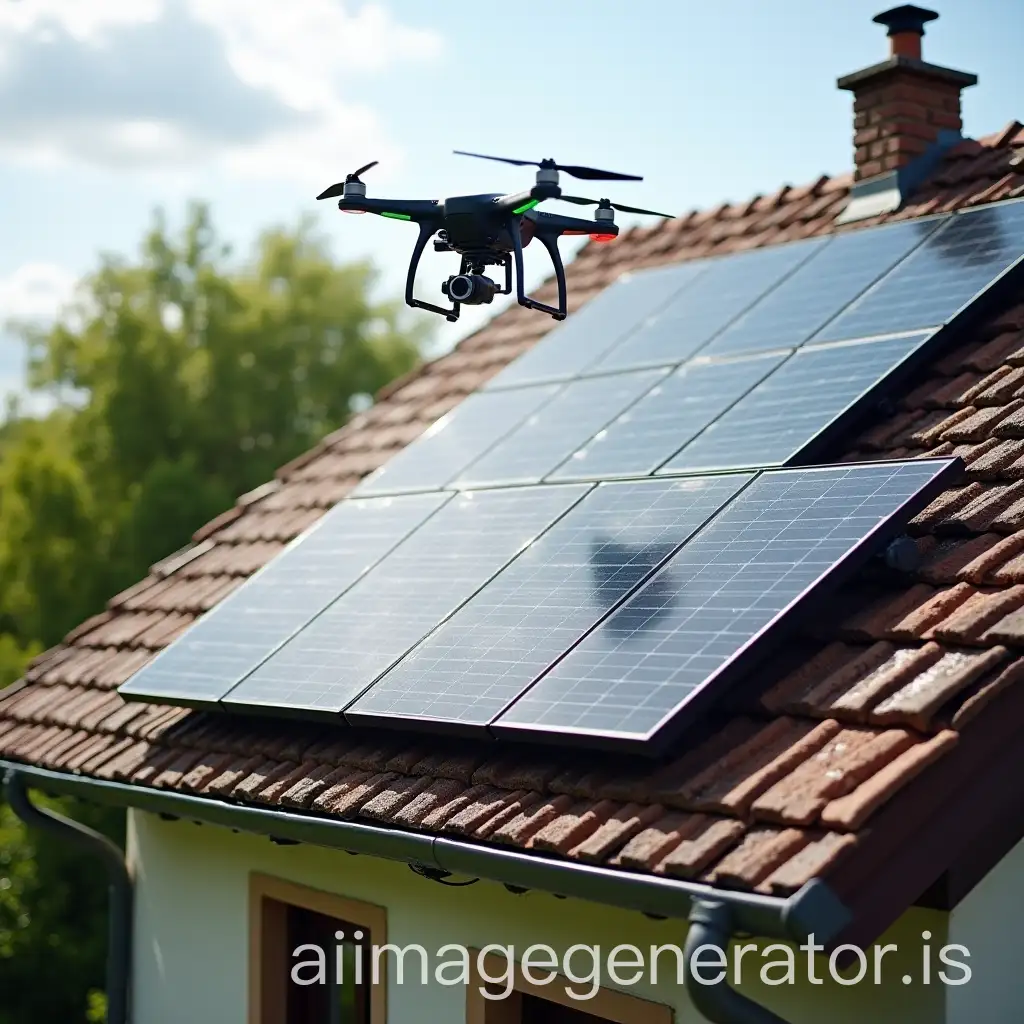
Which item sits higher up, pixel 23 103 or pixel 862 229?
pixel 23 103

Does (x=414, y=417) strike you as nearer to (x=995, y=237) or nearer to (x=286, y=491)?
(x=286, y=491)

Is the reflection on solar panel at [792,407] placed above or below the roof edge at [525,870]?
above

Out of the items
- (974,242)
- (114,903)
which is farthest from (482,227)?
(114,903)

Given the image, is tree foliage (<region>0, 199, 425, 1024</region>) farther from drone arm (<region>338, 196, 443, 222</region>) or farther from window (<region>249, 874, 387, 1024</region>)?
drone arm (<region>338, 196, 443, 222</region>)

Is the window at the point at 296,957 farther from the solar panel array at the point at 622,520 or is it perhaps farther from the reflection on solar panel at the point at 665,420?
the reflection on solar panel at the point at 665,420

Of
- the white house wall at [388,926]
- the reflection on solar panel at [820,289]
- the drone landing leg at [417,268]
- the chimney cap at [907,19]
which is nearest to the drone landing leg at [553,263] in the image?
the drone landing leg at [417,268]

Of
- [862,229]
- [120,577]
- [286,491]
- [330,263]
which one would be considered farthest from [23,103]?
[862,229]

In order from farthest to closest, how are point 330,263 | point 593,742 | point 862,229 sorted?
point 330,263
point 862,229
point 593,742
